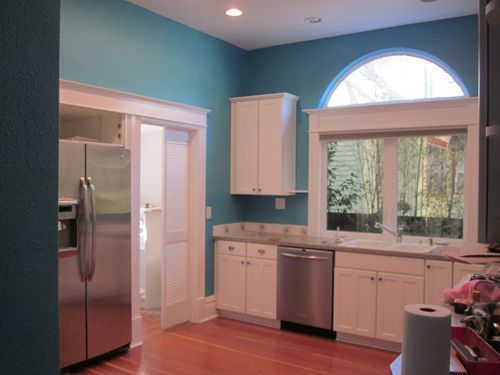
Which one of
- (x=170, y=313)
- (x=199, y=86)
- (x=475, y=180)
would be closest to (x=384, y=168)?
(x=475, y=180)

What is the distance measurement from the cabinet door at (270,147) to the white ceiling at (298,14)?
30.0 inches

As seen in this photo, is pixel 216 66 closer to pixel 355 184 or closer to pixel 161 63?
pixel 161 63

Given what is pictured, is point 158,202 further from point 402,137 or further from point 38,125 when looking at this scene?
point 38,125

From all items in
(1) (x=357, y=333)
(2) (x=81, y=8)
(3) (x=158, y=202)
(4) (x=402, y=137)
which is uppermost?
(2) (x=81, y=8)

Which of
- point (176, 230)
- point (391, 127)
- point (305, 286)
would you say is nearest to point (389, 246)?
point (305, 286)

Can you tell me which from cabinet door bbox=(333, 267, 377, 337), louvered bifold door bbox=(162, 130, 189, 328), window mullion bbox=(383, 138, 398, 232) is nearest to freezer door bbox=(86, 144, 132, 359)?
louvered bifold door bbox=(162, 130, 189, 328)

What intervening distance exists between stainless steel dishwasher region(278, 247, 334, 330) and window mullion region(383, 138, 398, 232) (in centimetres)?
84

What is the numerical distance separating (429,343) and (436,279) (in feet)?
9.71

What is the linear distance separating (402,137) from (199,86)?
84.1 inches

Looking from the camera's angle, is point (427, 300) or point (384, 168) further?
point (384, 168)

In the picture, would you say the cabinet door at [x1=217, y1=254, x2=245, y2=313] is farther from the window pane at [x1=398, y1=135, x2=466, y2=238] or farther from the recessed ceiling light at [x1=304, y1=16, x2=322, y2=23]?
the recessed ceiling light at [x1=304, y1=16, x2=322, y2=23]

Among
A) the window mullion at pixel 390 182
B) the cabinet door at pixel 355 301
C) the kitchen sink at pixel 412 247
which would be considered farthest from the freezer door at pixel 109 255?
the window mullion at pixel 390 182

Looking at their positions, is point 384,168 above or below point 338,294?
above

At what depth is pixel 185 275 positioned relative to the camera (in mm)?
4941
